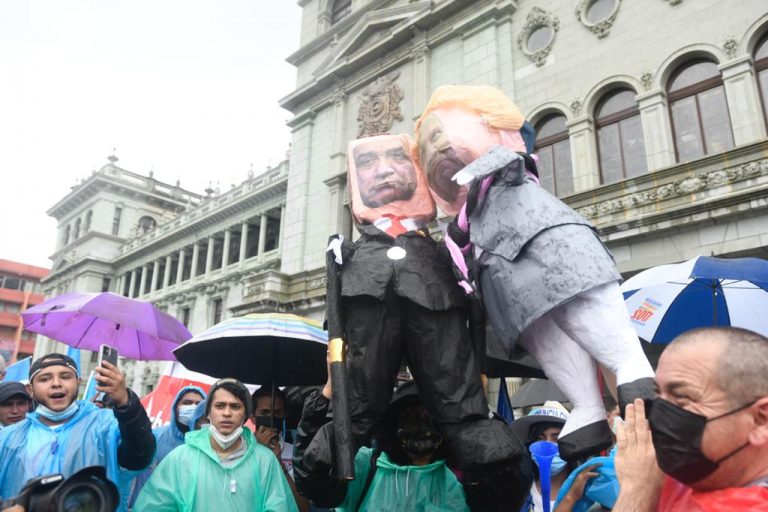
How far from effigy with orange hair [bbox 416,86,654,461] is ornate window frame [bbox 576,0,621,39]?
1143 cm

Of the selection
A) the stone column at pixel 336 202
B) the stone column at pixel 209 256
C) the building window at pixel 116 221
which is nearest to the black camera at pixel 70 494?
the stone column at pixel 336 202

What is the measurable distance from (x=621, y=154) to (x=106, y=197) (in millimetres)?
35099

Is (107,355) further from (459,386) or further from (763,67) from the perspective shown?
(763,67)

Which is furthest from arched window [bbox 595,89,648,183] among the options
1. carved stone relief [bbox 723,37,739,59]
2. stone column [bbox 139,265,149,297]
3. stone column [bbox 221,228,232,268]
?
stone column [bbox 139,265,149,297]

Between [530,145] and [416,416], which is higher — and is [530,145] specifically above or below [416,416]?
above

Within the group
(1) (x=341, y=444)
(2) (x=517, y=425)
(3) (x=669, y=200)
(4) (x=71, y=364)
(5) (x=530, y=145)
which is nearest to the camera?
(1) (x=341, y=444)

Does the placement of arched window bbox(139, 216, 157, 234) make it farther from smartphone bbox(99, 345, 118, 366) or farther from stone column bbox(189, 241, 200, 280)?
smartphone bbox(99, 345, 118, 366)

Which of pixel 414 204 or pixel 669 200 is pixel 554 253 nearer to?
pixel 414 204

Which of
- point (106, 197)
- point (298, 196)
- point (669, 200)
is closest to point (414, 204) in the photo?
point (669, 200)

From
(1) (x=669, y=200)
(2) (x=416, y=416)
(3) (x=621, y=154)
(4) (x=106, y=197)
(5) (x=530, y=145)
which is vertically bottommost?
(2) (x=416, y=416)

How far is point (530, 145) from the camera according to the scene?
2.79 metres

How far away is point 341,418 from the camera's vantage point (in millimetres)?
2324

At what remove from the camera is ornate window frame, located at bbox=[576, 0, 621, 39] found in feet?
40.2

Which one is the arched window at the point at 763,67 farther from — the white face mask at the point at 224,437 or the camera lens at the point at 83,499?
the camera lens at the point at 83,499
